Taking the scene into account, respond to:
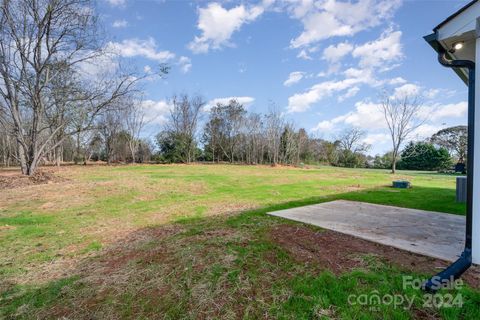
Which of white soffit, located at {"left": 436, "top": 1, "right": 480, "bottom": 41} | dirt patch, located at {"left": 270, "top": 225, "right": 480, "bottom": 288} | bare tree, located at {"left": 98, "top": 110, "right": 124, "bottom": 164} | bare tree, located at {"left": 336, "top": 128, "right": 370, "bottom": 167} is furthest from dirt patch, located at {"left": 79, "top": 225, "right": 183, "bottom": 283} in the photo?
bare tree, located at {"left": 336, "top": 128, "right": 370, "bottom": 167}

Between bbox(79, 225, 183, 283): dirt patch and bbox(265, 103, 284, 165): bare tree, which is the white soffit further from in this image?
bbox(265, 103, 284, 165): bare tree

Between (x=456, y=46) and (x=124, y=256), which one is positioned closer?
(x=456, y=46)

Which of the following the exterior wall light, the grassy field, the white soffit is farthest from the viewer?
the exterior wall light

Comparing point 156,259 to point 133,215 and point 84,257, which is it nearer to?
point 84,257

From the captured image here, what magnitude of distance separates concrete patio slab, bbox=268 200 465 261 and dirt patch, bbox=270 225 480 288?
0.18 metres

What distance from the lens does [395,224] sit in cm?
398

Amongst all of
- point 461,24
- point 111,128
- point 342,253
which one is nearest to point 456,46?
point 461,24

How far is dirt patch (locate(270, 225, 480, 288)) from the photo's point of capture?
2426 mm

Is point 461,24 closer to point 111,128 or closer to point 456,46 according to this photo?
point 456,46

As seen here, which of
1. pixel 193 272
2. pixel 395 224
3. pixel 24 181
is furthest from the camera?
pixel 24 181

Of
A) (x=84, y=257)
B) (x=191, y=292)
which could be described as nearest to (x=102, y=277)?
(x=84, y=257)

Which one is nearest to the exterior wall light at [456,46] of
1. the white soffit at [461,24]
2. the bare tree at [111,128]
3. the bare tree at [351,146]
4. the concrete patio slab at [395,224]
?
the white soffit at [461,24]

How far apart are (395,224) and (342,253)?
6.12ft

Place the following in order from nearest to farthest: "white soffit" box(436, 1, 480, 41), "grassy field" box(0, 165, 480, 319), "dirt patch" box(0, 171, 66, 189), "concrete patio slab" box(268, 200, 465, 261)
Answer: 1. "grassy field" box(0, 165, 480, 319)
2. "white soffit" box(436, 1, 480, 41)
3. "concrete patio slab" box(268, 200, 465, 261)
4. "dirt patch" box(0, 171, 66, 189)
